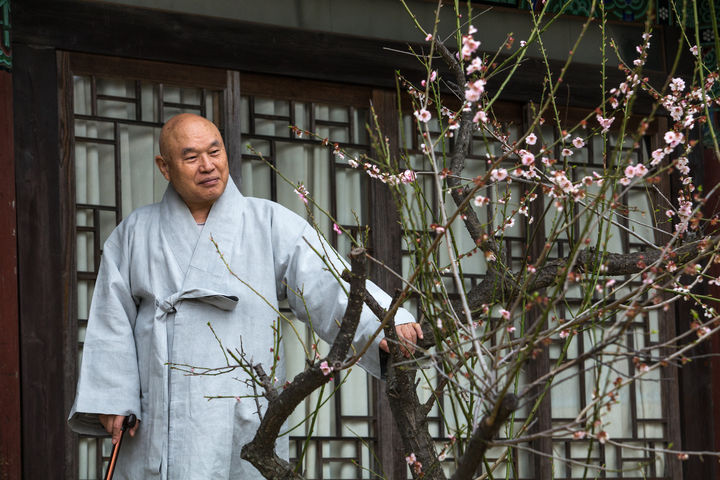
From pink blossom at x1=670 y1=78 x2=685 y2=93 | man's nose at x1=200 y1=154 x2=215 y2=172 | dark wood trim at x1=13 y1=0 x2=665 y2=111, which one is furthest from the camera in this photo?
dark wood trim at x1=13 y1=0 x2=665 y2=111

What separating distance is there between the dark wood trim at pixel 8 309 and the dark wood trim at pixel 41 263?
0.03 metres

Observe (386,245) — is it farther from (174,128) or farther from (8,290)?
(8,290)

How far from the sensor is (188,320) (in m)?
3.43

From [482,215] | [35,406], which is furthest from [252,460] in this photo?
[482,215]

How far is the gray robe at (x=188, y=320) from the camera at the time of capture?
336 cm

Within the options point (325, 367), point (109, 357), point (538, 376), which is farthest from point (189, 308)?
point (538, 376)

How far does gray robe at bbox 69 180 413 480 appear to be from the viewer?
3355mm

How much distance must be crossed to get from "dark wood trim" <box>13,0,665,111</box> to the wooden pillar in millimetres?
169

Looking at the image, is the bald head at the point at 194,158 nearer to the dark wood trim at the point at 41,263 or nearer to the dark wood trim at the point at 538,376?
the dark wood trim at the point at 41,263

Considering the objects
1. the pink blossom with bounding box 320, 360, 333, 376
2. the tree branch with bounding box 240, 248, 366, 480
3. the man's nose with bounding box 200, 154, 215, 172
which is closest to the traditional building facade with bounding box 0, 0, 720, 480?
the man's nose with bounding box 200, 154, 215, 172

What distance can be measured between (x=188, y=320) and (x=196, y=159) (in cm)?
54

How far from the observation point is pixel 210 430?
334cm

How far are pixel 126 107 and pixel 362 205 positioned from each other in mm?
1120

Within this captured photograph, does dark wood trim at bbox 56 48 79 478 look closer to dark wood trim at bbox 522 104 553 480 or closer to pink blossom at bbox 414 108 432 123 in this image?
dark wood trim at bbox 522 104 553 480
